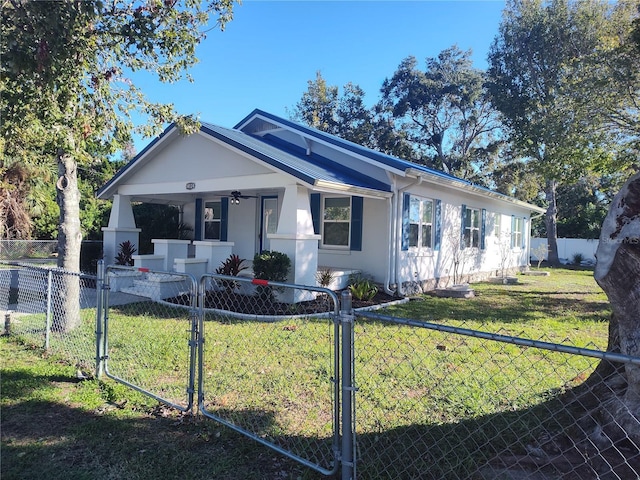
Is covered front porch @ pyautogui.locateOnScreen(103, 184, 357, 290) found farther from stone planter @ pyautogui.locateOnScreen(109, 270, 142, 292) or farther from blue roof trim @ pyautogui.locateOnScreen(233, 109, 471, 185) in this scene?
blue roof trim @ pyautogui.locateOnScreen(233, 109, 471, 185)

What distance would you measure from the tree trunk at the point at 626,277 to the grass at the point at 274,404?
27.7 inches

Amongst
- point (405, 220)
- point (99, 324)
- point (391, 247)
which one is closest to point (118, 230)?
point (391, 247)

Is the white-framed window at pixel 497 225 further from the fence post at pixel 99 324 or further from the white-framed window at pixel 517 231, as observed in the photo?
the fence post at pixel 99 324

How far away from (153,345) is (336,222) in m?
7.12

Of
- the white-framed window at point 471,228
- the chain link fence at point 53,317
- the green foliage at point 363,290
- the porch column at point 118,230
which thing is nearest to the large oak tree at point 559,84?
the white-framed window at point 471,228

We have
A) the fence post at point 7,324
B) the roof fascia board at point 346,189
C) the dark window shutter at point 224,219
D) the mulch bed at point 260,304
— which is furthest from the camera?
the dark window shutter at point 224,219

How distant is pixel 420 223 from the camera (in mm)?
12656

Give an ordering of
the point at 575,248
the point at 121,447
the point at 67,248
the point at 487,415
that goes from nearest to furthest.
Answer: the point at 121,447
the point at 487,415
the point at 67,248
the point at 575,248

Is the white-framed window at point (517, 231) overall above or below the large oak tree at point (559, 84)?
below

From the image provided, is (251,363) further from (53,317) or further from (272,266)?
(272,266)

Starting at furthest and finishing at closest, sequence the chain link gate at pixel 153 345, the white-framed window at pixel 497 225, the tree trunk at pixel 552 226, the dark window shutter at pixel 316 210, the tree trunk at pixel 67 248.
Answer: the tree trunk at pixel 552 226 → the white-framed window at pixel 497 225 → the dark window shutter at pixel 316 210 → the tree trunk at pixel 67 248 → the chain link gate at pixel 153 345

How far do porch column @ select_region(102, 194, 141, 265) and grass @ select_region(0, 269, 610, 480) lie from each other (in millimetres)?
6545

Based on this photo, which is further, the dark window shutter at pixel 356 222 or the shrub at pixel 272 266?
the dark window shutter at pixel 356 222

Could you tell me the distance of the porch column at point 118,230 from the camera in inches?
532
